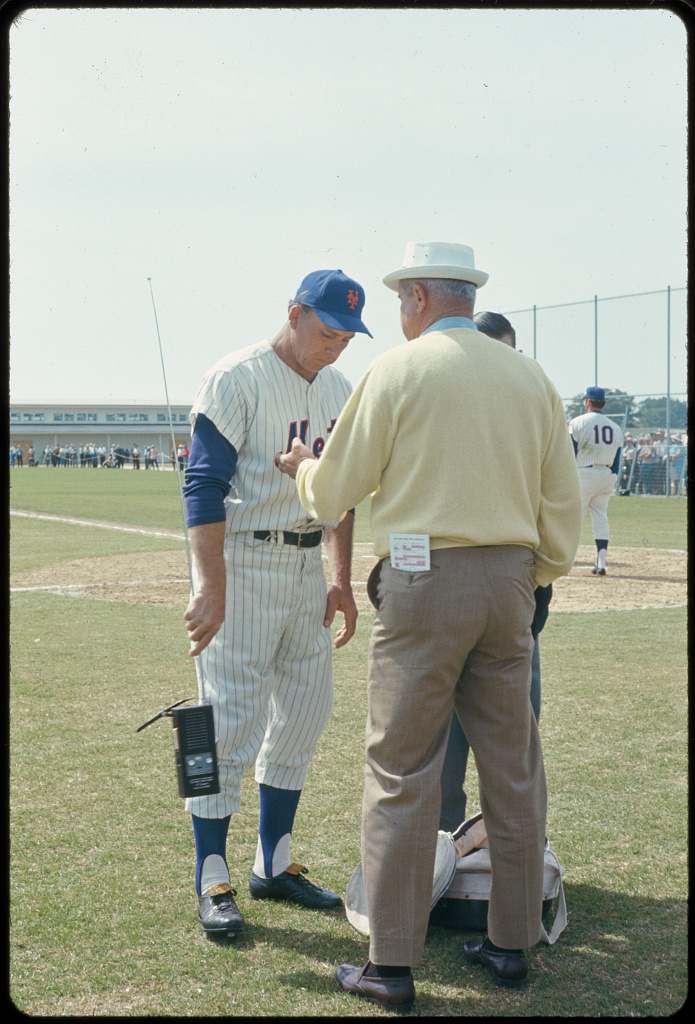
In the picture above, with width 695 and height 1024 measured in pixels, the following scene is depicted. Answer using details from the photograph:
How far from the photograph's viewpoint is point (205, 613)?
294 centimetres

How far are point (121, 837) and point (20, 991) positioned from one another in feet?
3.49

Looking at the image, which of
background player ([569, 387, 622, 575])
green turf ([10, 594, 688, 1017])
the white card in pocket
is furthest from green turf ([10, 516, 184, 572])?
the white card in pocket

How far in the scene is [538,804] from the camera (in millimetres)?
2592

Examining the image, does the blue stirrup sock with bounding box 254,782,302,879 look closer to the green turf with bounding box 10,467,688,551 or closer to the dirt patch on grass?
the dirt patch on grass

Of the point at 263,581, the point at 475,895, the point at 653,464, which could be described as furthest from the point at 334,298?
the point at 653,464

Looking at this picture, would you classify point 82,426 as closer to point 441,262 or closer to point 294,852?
point 294,852

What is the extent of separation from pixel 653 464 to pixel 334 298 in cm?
2531

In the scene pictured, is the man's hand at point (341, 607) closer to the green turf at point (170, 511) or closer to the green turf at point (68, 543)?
the green turf at point (68, 543)

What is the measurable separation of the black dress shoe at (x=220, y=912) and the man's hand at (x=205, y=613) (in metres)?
0.82

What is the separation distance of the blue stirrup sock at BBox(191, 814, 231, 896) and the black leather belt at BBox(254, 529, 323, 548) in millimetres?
969

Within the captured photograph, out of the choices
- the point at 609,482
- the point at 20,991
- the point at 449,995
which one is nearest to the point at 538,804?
the point at 449,995

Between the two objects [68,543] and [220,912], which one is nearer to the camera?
[220,912]

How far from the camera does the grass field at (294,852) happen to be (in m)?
2.56

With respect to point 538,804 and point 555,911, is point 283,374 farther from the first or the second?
point 555,911
